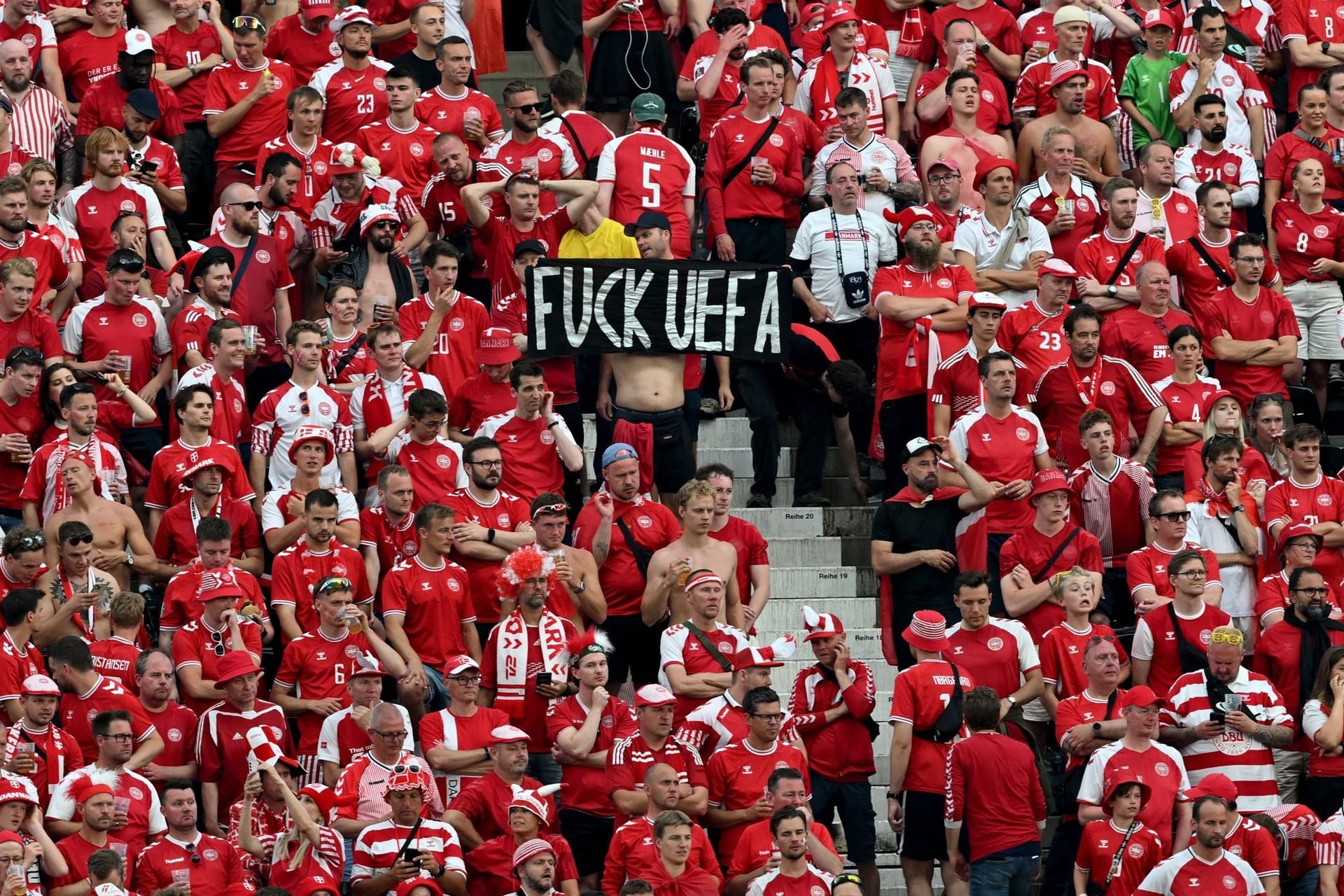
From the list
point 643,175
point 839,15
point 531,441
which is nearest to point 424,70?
point 643,175

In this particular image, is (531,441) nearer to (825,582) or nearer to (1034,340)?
(825,582)

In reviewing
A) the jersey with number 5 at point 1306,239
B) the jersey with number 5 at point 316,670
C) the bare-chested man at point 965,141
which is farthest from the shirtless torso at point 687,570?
the jersey with number 5 at point 1306,239

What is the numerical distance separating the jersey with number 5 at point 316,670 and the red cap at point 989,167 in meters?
5.78

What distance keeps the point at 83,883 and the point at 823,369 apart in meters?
6.09

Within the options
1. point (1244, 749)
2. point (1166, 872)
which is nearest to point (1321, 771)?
point (1244, 749)

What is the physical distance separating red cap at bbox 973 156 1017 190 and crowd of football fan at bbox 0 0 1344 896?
0.05 metres

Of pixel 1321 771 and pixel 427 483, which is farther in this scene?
pixel 427 483

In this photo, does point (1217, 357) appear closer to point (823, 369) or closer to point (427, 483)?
point (823, 369)

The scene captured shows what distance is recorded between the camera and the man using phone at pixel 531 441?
55.0 ft

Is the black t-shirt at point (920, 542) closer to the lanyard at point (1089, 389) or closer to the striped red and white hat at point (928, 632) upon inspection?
the striped red and white hat at point (928, 632)

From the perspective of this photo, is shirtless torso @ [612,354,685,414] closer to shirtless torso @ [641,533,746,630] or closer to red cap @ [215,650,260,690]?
shirtless torso @ [641,533,746,630]

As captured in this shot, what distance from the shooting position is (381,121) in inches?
753

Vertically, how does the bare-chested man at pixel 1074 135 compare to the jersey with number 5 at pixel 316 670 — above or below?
above

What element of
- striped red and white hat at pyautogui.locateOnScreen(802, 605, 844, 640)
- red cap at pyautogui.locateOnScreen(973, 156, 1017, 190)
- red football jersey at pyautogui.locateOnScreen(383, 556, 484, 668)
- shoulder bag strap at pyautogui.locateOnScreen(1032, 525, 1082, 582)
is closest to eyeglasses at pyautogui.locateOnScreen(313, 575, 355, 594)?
red football jersey at pyautogui.locateOnScreen(383, 556, 484, 668)
